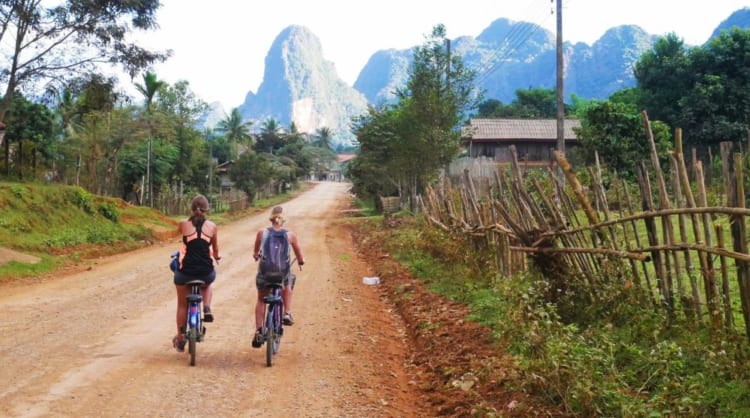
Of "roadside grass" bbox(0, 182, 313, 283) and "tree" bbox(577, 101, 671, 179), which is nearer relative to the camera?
"roadside grass" bbox(0, 182, 313, 283)

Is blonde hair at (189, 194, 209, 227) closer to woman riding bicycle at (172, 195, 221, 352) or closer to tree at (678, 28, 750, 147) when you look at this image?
woman riding bicycle at (172, 195, 221, 352)

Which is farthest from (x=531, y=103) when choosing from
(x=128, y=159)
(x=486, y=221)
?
(x=486, y=221)

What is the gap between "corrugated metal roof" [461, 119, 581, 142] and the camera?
149 feet

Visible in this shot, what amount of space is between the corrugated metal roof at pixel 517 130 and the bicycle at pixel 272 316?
38.3 m

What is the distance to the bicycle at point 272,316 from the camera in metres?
7.19

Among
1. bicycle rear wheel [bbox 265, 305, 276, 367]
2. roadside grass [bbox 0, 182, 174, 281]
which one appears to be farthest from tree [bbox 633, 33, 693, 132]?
bicycle rear wheel [bbox 265, 305, 276, 367]

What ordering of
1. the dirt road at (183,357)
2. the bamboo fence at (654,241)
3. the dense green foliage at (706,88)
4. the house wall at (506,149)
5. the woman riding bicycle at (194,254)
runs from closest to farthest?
the bamboo fence at (654,241) → the dirt road at (183,357) → the woman riding bicycle at (194,254) → the dense green foliage at (706,88) → the house wall at (506,149)

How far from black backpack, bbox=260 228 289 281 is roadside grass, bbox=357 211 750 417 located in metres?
2.40

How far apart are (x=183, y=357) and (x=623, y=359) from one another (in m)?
4.28

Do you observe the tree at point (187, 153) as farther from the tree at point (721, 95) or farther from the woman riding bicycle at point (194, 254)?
the woman riding bicycle at point (194, 254)

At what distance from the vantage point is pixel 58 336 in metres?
8.27

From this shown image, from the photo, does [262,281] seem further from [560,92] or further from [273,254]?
[560,92]

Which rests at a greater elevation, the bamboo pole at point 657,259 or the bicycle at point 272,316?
the bamboo pole at point 657,259

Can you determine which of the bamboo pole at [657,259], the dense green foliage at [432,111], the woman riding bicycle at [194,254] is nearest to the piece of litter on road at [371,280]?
the woman riding bicycle at [194,254]
